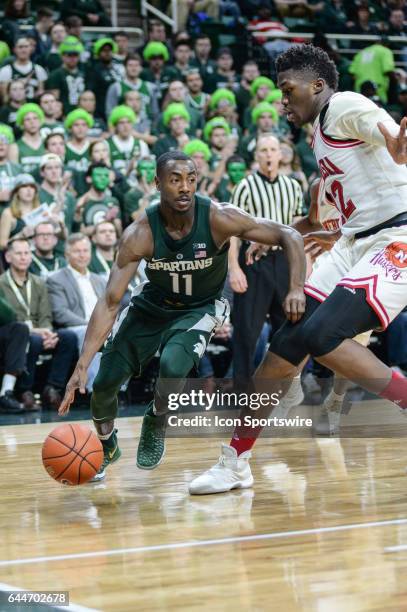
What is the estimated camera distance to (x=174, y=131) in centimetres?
1402

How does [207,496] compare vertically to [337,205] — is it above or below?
below

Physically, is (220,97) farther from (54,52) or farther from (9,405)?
(9,405)

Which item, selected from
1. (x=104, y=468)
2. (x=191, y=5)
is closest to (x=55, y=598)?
(x=104, y=468)

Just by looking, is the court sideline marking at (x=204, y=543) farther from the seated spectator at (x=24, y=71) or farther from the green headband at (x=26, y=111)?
the seated spectator at (x=24, y=71)

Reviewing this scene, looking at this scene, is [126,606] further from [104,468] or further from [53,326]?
[53,326]

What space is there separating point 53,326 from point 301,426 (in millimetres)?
3385

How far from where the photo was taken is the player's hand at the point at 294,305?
5625 millimetres

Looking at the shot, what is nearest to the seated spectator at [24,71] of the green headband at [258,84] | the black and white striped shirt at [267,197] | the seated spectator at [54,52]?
the seated spectator at [54,52]

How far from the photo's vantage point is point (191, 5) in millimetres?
18219

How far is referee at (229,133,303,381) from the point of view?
9914 mm

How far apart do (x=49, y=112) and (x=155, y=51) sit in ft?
10.2

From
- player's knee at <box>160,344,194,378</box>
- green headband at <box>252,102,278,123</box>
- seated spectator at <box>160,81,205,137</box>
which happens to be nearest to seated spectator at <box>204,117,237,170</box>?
seated spectator at <box>160,81,205,137</box>

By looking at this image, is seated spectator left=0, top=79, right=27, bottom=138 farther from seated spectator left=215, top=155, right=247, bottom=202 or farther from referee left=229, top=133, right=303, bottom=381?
referee left=229, top=133, right=303, bottom=381

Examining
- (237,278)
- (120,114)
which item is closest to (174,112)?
(120,114)
